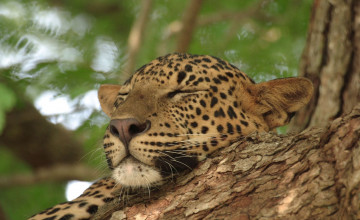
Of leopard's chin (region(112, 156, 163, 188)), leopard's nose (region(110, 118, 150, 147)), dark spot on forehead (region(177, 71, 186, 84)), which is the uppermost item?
dark spot on forehead (region(177, 71, 186, 84))

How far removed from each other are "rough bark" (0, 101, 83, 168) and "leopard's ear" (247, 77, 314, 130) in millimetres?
5041

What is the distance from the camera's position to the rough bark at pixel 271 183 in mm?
3734

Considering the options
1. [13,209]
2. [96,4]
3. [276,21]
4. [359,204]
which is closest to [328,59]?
[276,21]

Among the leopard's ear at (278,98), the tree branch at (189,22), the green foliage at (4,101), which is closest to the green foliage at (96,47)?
the green foliage at (4,101)

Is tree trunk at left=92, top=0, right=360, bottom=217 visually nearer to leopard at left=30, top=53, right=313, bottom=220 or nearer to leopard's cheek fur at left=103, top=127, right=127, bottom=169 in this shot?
leopard at left=30, top=53, right=313, bottom=220

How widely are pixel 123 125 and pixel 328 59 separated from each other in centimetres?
361

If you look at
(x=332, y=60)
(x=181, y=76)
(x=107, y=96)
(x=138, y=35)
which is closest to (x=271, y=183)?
(x=181, y=76)

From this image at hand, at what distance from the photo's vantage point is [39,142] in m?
9.95

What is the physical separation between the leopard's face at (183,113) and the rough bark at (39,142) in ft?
14.0

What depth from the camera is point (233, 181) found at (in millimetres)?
4320

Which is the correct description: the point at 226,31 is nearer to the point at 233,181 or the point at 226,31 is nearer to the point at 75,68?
the point at 75,68

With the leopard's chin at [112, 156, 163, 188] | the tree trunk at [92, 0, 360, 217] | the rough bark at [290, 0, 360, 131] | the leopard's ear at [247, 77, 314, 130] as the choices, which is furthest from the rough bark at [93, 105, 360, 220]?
the rough bark at [290, 0, 360, 131]

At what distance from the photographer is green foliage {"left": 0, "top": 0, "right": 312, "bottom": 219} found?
6.96m

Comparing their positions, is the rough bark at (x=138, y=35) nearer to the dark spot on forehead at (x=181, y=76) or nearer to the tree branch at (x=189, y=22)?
the tree branch at (x=189, y=22)
